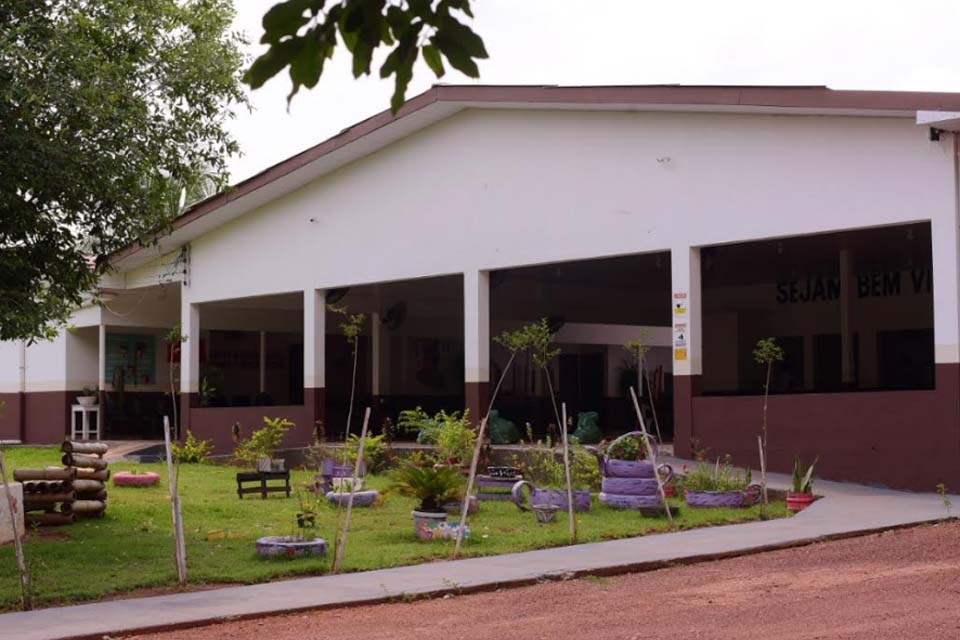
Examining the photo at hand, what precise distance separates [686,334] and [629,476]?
3534 millimetres

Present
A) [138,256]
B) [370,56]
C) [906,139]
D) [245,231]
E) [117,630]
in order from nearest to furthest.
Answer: [370,56], [117,630], [906,139], [245,231], [138,256]

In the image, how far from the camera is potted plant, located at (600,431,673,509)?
1580cm

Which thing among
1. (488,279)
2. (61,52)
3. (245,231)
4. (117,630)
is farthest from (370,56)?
(245,231)

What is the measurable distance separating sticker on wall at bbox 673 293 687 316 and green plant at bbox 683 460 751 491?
2.70 metres

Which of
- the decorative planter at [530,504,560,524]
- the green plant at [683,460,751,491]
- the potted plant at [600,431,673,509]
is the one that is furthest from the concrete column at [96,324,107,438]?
the decorative planter at [530,504,560,524]

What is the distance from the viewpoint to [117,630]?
9062mm

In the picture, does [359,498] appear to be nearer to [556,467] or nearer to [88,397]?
[556,467]

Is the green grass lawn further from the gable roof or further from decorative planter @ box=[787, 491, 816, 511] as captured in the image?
the gable roof

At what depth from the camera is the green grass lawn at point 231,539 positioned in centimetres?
1143

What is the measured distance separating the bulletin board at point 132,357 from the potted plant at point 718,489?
17.9m

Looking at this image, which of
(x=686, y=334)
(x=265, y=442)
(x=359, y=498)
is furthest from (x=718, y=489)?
(x=265, y=442)

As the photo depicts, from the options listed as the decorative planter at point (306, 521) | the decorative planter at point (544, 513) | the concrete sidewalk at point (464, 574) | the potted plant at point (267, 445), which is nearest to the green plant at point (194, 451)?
the potted plant at point (267, 445)

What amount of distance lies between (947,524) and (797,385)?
611 inches

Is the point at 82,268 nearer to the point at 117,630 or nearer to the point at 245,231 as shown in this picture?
the point at 117,630
